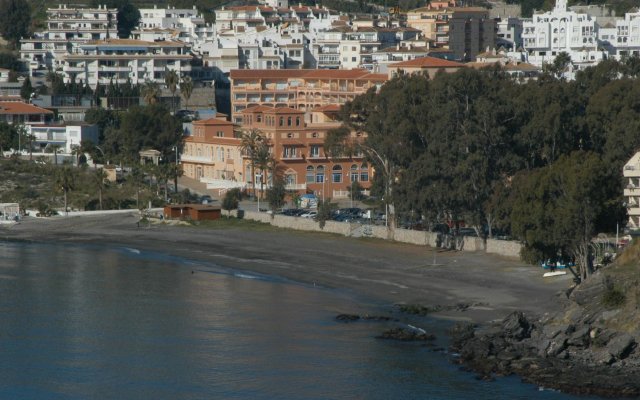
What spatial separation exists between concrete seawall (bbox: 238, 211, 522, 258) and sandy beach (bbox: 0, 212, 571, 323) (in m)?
0.74

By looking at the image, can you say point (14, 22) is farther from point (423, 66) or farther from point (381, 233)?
point (381, 233)

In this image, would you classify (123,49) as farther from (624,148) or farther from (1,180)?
(624,148)

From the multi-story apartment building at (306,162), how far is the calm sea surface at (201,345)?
30.4 m

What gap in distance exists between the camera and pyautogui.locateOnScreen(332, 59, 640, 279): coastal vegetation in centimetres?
7738

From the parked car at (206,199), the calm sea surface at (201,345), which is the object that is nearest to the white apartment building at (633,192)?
the calm sea surface at (201,345)

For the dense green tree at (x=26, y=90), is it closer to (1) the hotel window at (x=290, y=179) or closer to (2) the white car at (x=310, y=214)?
(1) the hotel window at (x=290, y=179)

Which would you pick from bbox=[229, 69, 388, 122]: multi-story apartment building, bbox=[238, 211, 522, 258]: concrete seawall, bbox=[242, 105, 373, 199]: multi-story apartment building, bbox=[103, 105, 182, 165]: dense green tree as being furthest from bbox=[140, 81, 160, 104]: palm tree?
bbox=[238, 211, 522, 258]: concrete seawall

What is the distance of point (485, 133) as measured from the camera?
259ft

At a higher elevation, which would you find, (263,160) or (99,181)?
(263,160)

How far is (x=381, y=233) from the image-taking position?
86062mm

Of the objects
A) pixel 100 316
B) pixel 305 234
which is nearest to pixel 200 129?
pixel 305 234

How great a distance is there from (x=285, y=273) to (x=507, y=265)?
12.1 m

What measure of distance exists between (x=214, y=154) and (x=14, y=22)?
6832cm

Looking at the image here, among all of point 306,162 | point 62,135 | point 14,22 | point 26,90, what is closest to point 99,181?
point 306,162
